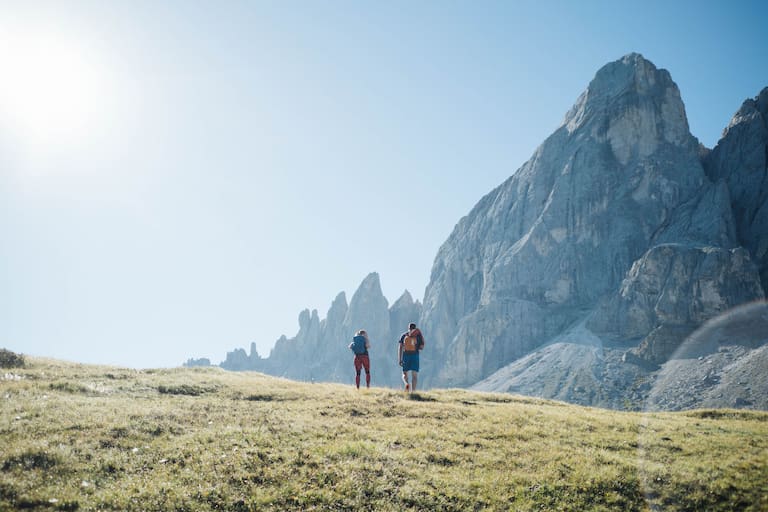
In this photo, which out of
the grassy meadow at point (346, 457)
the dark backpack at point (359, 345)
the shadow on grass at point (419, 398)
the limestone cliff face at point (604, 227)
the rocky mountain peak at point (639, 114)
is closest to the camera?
the grassy meadow at point (346, 457)

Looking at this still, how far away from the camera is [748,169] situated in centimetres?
13475

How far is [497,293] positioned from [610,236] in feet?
149

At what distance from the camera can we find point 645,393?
324ft

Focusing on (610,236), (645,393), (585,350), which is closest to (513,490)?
(645,393)

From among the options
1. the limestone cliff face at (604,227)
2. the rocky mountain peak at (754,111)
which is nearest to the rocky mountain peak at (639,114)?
the limestone cliff face at (604,227)

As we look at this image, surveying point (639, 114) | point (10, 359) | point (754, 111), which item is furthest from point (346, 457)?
point (754, 111)

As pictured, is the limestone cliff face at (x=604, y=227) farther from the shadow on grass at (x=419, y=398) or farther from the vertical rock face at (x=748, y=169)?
the shadow on grass at (x=419, y=398)

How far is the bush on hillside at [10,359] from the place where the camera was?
24498mm

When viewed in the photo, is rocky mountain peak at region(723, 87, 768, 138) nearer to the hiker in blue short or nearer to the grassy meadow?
the grassy meadow

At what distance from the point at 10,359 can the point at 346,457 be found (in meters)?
23.2

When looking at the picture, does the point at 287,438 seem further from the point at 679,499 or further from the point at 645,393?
the point at 645,393

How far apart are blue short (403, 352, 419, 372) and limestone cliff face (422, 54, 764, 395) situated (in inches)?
4625

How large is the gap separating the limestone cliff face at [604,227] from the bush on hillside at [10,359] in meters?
131

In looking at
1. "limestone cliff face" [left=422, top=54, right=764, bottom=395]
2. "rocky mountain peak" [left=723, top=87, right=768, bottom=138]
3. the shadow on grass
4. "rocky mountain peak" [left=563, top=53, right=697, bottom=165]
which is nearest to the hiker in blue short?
the shadow on grass
